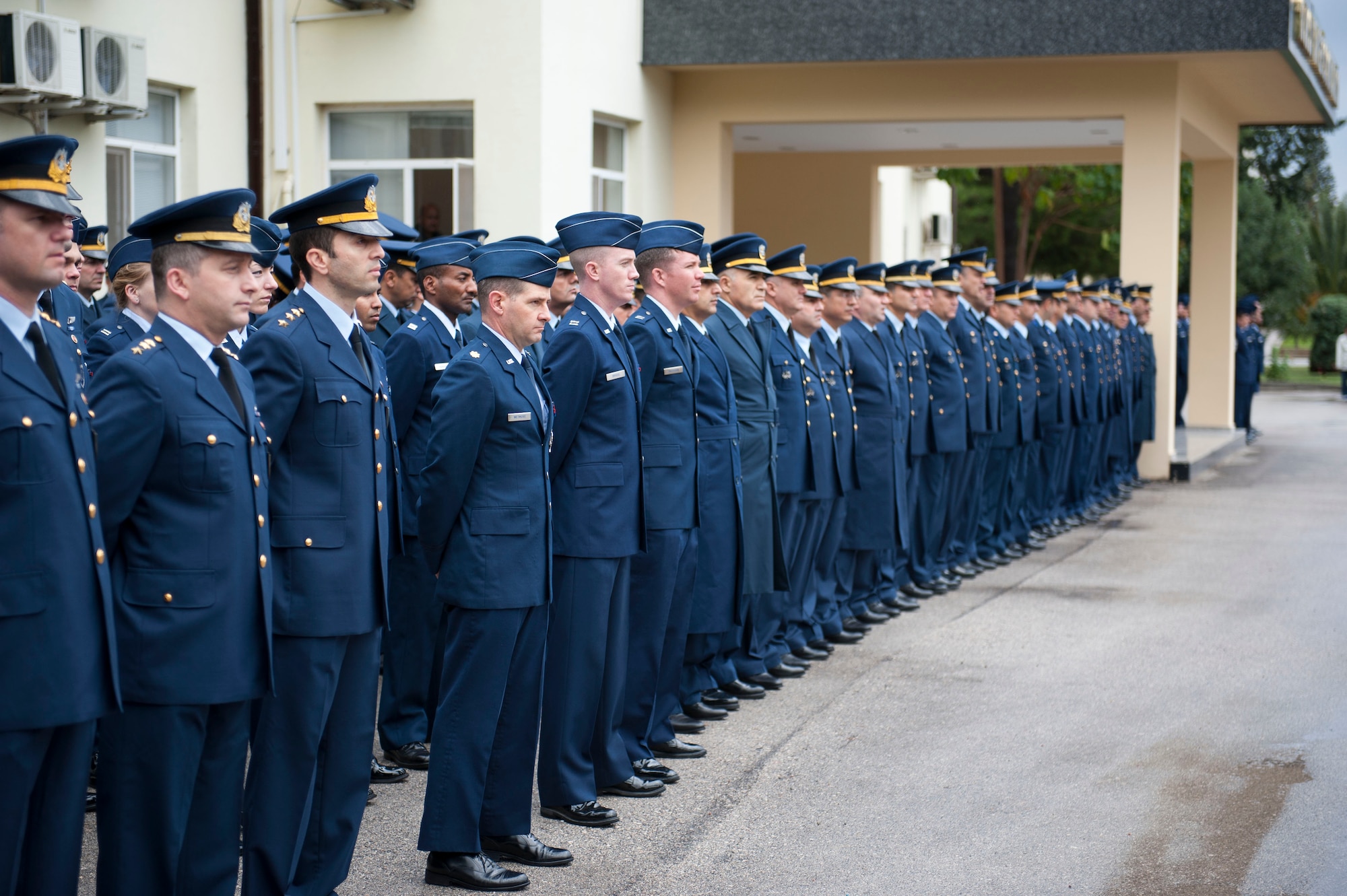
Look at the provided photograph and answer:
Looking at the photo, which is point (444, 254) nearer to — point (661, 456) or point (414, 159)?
point (661, 456)

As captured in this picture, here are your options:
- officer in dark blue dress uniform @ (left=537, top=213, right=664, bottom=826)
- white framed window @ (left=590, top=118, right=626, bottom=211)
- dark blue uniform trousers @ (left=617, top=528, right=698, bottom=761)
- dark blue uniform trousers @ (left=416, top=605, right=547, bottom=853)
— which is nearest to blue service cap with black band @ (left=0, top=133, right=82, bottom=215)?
dark blue uniform trousers @ (left=416, top=605, right=547, bottom=853)

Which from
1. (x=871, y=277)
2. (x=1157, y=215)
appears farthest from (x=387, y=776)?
(x=1157, y=215)

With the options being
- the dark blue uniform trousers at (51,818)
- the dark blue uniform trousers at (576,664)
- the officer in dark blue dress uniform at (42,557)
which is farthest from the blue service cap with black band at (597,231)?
the dark blue uniform trousers at (51,818)

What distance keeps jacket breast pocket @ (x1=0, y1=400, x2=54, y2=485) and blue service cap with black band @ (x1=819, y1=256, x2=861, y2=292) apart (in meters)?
5.85

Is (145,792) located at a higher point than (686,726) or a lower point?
higher

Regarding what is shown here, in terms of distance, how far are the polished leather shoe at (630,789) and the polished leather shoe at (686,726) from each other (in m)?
0.83

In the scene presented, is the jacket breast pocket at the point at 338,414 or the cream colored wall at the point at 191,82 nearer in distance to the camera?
the jacket breast pocket at the point at 338,414

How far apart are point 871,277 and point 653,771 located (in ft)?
14.8

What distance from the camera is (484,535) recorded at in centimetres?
440

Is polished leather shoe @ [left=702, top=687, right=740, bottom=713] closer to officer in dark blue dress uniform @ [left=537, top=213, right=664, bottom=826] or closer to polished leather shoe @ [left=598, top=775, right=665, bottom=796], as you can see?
polished leather shoe @ [left=598, top=775, right=665, bottom=796]

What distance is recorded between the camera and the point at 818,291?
8.06 m

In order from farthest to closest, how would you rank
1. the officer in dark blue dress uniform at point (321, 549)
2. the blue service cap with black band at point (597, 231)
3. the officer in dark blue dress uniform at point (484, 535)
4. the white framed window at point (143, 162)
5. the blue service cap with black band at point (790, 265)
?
the white framed window at point (143, 162), the blue service cap with black band at point (790, 265), the blue service cap with black band at point (597, 231), the officer in dark blue dress uniform at point (484, 535), the officer in dark blue dress uniform at point (321, 549)

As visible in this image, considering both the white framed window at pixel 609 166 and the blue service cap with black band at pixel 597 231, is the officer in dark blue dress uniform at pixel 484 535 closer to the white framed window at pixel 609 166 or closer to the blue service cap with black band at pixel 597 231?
the blue service cap with black band at pixel 597 231

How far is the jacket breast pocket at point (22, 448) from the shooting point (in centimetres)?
292
